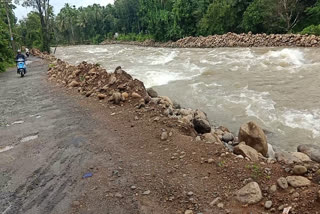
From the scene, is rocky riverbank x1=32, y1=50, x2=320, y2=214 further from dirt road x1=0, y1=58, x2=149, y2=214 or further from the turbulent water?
the turbulent water

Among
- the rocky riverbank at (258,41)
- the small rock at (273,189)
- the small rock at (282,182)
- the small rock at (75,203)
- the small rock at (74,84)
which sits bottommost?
the small rock at (75,203)

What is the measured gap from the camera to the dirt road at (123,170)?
352cm

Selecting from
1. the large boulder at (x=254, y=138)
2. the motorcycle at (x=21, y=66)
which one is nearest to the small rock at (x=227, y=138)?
the large boulder at (x=254, y=138)

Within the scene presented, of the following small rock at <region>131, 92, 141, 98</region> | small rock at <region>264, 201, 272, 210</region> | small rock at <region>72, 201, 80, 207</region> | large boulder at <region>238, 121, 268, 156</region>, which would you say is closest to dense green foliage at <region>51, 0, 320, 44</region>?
small rock at <region>131, 92, 141, 98</region>

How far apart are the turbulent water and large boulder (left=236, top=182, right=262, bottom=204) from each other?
125 inches

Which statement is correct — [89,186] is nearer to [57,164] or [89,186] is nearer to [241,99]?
[57,164]

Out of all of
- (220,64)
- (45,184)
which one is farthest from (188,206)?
(220,64)

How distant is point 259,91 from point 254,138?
580 centimetres

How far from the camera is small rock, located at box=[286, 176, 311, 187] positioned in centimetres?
346

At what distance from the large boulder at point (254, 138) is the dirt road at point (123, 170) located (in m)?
0.98

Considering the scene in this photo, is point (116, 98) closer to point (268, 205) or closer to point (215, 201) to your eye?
point (215, 201)

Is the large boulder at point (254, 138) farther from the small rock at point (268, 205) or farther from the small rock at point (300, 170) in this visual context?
the small rock at point (268, 205)

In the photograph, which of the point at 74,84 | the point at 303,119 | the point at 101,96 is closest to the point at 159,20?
the point at 74,84

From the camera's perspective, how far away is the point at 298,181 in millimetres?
3518
